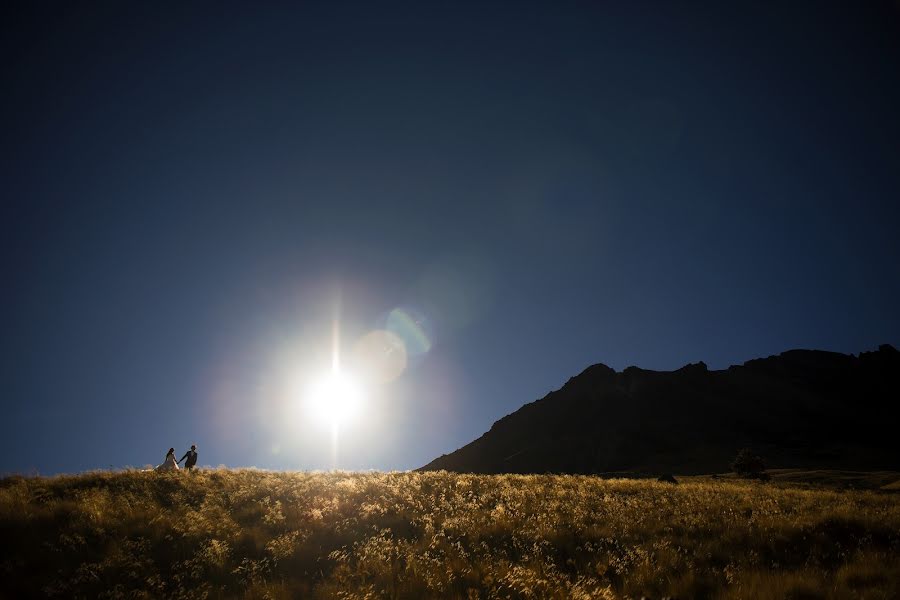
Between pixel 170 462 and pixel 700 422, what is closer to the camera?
pixel 170 462

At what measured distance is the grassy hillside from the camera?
282 inches

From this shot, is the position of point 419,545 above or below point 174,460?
below

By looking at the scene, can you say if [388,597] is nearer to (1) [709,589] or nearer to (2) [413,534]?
(2) [413,534]

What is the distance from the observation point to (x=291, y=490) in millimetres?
14969

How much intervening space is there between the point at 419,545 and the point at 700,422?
4362 inches

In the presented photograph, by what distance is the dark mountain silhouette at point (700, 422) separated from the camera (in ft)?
271

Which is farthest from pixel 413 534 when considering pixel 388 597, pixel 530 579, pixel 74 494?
pixel 74 494

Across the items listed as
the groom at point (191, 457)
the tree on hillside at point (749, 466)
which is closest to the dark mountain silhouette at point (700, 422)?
the tree on hillside at point (749, 466)

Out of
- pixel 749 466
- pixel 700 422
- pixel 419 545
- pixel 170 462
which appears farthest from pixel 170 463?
pixel 700 422

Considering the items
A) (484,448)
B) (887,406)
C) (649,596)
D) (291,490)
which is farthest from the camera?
(887,406)

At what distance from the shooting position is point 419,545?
937 cm

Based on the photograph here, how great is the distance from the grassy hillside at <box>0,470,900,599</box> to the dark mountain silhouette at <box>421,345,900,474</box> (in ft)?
213

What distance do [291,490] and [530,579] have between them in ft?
34.0

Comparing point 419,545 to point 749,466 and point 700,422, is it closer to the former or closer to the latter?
point 749,466
